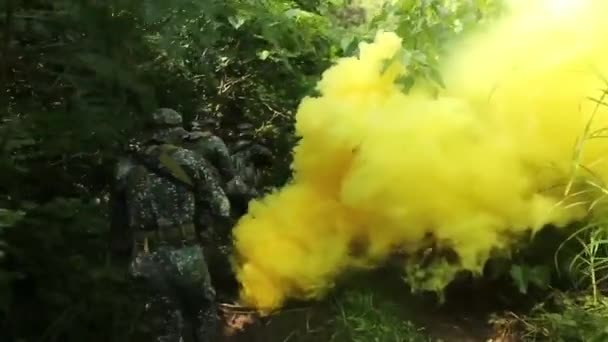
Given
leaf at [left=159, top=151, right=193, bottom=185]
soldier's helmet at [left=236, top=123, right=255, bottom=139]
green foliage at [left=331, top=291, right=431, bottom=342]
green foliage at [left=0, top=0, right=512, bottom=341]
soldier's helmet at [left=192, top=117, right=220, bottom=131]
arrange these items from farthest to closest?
soldier's helmet at [left=236, top=123, right=255, bottom=139] < soldier's helmet at [left=192, top=117, right=220, bottom=131] < green foliage at [left=331, top=291, right=431, bottom=342] < leaf at [left=159, top=151, right=193, bottom=185] < green foliage at [left=0, top=0, right=512, bottom=341]

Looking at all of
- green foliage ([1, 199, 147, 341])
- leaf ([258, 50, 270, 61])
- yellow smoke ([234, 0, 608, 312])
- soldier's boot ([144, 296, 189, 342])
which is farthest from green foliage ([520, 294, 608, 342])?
leaf ([258, 50, 270, 61])

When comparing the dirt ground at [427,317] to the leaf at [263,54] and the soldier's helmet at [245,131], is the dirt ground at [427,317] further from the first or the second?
the leaf at [263,54]

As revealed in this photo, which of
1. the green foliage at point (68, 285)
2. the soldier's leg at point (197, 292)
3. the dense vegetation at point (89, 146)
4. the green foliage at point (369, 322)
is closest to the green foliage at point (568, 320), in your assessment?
the dense vegetation at point (89, 146)

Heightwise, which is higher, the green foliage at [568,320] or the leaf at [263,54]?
the leaf at [263,54]

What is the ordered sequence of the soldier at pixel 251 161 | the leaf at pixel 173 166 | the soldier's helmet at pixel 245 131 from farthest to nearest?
the soldier's helmet at pixel 245 131
the soldier at pixel 251 161
the leaf at pixel 173 166

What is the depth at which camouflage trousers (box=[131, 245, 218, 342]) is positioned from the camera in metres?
2.46

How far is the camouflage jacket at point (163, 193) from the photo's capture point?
2.49 m

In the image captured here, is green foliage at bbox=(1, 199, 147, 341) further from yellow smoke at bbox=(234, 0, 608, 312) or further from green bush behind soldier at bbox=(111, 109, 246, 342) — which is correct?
yellow smoke at bbox=(234, 0, 608, 312)

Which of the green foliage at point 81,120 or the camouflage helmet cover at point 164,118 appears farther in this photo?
the camouflage helmet cover at point 164,118

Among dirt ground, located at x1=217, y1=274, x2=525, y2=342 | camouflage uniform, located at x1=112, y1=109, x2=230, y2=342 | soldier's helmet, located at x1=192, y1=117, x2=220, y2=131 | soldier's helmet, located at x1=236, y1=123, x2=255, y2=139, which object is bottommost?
dirt ground, located at x1=217, y1=274, x2=525, y2=342

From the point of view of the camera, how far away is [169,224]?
2488 mm

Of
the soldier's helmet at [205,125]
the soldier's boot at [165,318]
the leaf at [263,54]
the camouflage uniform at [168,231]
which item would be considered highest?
the leaf at [263,54]

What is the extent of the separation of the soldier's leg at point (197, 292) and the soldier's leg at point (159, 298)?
4 centimetres

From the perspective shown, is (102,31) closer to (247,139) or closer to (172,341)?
(172,341)
